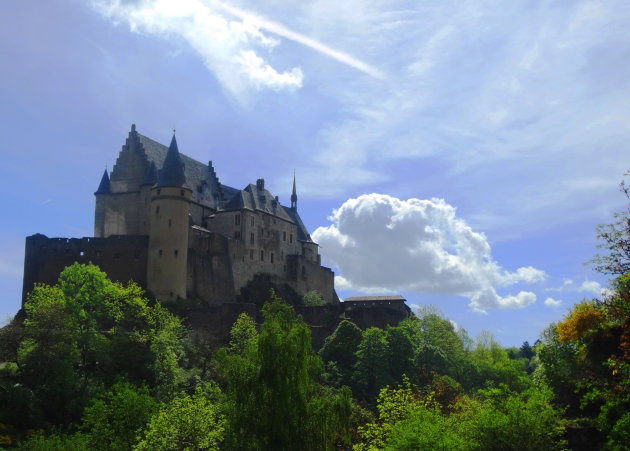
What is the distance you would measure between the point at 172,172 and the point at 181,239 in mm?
6976

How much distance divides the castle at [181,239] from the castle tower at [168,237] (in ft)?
0.32

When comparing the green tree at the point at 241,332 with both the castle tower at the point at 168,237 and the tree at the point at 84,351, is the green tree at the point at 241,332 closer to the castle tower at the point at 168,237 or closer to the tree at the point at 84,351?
the tree at the point at 84,351

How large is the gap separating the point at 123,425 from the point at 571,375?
25.0 meters

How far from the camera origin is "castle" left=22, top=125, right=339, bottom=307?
7919 cm

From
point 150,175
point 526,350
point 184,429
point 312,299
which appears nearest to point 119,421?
point 184,429

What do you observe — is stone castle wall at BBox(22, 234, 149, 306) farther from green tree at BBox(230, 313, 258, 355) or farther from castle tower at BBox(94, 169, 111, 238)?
green tree at BBox(230, 313, 258, 355)

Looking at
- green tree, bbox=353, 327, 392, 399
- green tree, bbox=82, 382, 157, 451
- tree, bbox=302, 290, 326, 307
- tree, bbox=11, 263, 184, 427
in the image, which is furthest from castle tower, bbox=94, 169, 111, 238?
green tree, bbox=82, 382, 157, 451

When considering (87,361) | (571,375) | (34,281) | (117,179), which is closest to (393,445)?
(571,375)

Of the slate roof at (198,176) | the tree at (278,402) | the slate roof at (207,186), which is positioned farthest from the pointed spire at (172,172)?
the tree at (278,402)

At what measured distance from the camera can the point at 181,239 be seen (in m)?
80.2

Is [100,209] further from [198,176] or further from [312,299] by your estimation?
[312,299]

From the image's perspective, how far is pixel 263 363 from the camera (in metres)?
39.1

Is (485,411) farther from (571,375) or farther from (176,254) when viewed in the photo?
(176,254)

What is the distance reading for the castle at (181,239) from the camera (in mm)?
79188
